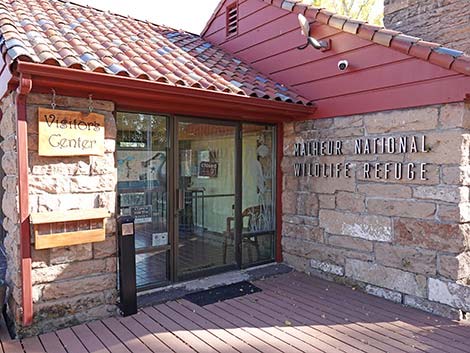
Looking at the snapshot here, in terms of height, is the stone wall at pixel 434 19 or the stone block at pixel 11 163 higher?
the stone wall at pixel 434 19

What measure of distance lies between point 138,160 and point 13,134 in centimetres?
121

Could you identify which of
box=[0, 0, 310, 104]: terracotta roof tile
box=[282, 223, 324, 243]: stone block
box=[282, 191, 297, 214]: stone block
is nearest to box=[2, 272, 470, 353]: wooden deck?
box=[282, 223, 324, 243]: stone block

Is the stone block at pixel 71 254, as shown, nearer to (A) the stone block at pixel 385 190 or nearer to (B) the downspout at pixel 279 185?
(B) the downspout at pixel 279 185

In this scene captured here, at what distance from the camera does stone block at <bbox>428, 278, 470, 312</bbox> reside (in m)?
3.36

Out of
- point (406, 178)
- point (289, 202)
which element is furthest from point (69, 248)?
point (406, 178)

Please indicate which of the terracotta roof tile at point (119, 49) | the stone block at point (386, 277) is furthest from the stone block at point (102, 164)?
the stone block at point (386, 277)

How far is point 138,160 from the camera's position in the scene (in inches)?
157

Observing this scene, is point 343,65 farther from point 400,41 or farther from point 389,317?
point 389,317

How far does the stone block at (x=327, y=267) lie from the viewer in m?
4.42

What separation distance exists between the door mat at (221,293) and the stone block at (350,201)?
1428 millimetres

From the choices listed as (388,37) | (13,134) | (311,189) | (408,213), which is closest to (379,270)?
(408,213)

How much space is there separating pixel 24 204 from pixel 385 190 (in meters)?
3.54

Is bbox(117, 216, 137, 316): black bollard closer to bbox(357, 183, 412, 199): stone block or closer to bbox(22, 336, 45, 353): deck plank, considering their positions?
bbox(22, 336, 45, 353): deck plank

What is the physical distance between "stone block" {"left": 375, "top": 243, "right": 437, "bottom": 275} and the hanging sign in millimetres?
3138
